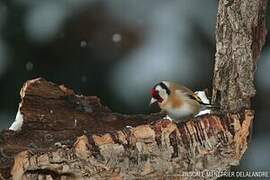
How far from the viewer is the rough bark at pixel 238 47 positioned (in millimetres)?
2764

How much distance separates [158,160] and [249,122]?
0.35m

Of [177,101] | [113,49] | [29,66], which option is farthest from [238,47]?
[29,66]

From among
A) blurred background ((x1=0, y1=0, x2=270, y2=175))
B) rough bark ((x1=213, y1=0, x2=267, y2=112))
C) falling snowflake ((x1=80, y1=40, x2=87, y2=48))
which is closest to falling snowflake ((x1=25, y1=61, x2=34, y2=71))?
blurred background ((x1=0, y1=0, x2=270, y2=175))

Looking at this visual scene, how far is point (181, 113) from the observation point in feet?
10.1

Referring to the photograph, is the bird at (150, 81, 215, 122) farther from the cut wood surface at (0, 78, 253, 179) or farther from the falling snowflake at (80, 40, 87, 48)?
the falling snowflake at (80, 40, 87, 48)

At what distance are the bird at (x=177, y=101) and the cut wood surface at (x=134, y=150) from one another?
35cm

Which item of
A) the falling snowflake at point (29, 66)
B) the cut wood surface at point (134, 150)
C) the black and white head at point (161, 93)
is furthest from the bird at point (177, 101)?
the falling snowflake at point (29, 66)

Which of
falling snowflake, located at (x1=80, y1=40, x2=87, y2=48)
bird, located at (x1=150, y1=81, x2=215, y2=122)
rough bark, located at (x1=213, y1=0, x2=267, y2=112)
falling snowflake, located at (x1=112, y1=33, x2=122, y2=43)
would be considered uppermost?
falling snowflake, located at (x1=112, y1=33, x2=122, y2=43)

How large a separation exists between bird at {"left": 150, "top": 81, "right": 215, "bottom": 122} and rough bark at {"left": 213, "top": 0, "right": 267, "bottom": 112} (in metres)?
0.21

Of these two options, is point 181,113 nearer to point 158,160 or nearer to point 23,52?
point 158,160

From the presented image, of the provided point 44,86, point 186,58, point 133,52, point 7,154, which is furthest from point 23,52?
point 7,154

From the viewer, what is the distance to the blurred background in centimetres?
422

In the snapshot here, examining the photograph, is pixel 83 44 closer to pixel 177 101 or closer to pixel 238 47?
pixel 177 101

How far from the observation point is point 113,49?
427 centimetres
